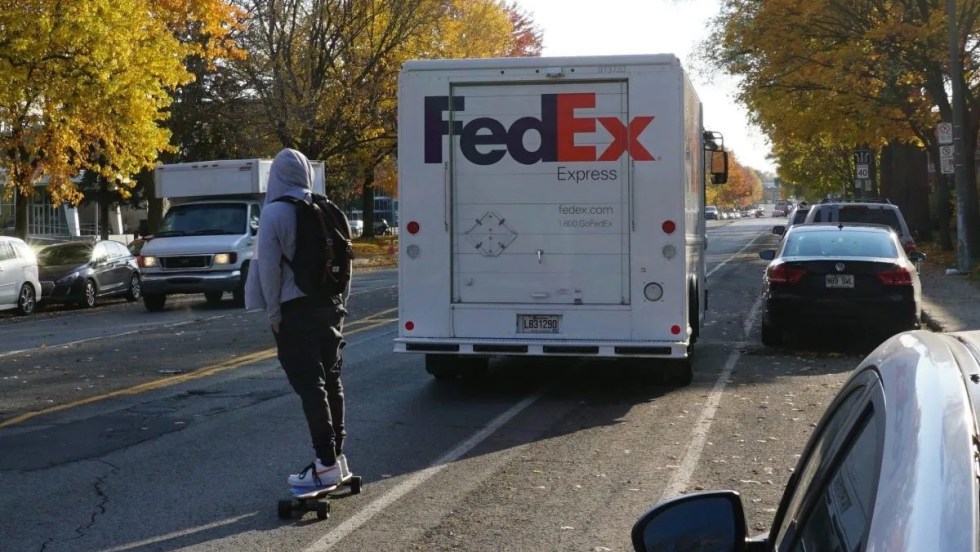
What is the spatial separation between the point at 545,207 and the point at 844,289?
16.9ft

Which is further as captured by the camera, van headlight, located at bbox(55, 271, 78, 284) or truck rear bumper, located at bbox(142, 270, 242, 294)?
van headlight, located at bbox(55, 271, 78, 284)

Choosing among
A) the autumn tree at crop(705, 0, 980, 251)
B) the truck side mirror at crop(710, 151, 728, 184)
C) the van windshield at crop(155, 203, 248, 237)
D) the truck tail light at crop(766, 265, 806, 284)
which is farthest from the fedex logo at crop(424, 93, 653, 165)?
the autumn tree at crop(705, 0, 980, 251)

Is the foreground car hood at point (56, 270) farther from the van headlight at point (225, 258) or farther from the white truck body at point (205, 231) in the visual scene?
the van headlight at point (225, 258)

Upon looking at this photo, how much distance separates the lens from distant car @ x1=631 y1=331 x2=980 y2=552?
5.61 feet

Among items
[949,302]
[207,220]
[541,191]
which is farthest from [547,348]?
[207,220]

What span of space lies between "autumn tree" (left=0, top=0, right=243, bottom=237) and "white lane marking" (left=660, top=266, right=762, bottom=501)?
15551 millimetres

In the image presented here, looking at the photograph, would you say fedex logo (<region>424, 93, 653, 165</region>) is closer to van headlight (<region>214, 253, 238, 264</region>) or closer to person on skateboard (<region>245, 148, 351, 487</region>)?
person on skateboard (<region>245, 148, 351, 487</region>)

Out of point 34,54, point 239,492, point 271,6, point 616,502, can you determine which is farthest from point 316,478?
point 271,6

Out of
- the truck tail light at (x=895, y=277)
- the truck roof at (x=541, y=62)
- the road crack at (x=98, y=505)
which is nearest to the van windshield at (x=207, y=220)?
the truck tail light at (x=895, y=277)

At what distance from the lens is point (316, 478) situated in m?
7.23

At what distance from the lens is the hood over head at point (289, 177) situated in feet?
24.3

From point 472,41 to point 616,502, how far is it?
4447 cm

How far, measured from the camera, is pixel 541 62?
11.2m

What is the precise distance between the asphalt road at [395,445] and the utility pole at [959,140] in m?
12.5
